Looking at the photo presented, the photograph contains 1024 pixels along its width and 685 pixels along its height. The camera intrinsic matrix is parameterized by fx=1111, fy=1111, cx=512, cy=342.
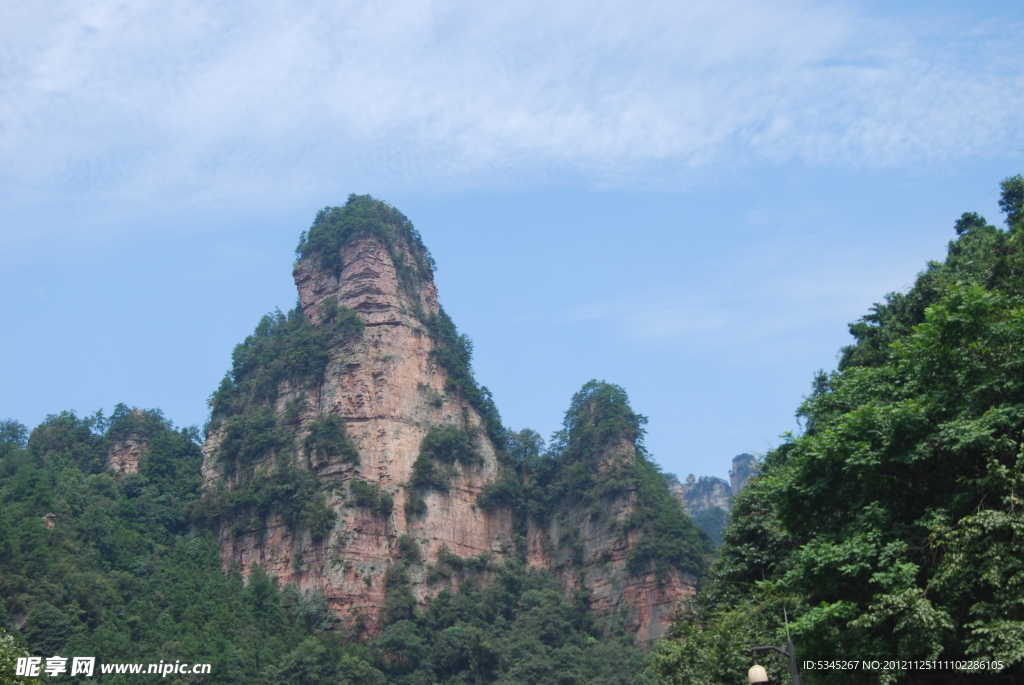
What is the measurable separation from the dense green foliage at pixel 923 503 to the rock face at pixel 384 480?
37.4 meters

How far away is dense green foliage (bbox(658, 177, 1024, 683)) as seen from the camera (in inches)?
598

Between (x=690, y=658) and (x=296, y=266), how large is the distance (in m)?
50.1

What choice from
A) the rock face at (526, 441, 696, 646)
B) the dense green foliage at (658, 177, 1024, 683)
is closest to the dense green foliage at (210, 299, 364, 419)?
the rock face at (526, 441, 696, 646)

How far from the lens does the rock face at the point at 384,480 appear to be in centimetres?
5556

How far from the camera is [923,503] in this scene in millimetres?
17031

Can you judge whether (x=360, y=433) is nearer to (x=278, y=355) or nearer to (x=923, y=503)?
(x=278, y=355)

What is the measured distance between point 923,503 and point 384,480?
43.3 m

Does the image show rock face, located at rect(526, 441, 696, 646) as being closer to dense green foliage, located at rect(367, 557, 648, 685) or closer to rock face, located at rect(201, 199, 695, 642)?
rock face, located at rect(201, 199, 695, 642)

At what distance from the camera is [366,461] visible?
190ft

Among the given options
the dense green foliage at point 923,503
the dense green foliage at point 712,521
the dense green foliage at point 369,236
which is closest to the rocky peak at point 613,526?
the dense green foliage at point 369,236

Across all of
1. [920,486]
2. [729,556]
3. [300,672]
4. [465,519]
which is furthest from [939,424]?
[465,519]

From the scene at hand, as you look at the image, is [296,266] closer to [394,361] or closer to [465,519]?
[394,361]

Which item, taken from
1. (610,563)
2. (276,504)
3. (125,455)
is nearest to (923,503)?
(610,563)

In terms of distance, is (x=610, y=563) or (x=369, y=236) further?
(x=369, y=236)
